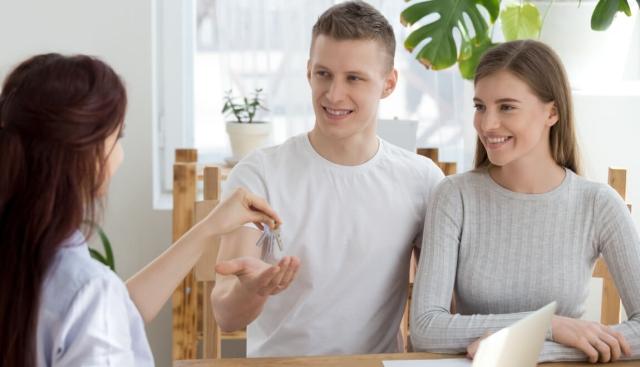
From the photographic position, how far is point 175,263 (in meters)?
1.47

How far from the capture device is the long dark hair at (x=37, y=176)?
1049 millimetres

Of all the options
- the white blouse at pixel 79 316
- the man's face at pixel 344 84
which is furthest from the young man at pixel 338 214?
the white blouse at pixel 79 316

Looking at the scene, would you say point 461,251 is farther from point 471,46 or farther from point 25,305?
point 471,46

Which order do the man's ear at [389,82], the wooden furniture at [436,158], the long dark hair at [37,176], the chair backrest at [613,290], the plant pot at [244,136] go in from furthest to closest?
the plant pot at [244,136] → the wooden furniture at [436,158] → the chair backrest at [613,290] → the man's ear at [389,82] → the long dark hair at [37,176]

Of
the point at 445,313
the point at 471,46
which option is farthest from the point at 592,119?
the point at 445,313

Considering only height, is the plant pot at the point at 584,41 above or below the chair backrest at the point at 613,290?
above

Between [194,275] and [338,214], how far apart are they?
661 mm

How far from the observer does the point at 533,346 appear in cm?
135

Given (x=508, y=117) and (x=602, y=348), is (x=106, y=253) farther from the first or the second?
(x=602, y=348)

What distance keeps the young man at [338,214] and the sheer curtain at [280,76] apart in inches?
48.4

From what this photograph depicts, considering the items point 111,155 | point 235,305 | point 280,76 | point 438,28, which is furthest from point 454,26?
point 111,155

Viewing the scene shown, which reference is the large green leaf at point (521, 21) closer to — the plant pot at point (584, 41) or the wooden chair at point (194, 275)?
the plant pot at point (584, 41)

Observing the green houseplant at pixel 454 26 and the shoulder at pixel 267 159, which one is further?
the green houseplant at pixel 454 26

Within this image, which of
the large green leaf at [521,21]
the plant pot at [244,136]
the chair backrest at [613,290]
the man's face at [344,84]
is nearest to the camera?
the man's face at [344,84]
